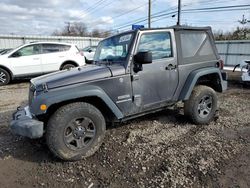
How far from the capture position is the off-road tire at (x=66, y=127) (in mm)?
3146

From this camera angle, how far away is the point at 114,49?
4156 millimetres

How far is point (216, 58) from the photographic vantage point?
16.0 feet

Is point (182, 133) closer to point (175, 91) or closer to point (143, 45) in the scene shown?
point (175, 91)

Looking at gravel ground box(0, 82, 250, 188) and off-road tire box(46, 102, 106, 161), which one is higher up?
off-road tire box(46, 102, 106, 161)

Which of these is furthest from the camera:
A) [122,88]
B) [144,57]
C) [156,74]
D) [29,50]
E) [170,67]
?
[29,50]

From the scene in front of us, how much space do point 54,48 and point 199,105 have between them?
8.22 meters

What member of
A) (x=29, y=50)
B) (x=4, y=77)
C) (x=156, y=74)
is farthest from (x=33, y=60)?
(x=156, y=74)

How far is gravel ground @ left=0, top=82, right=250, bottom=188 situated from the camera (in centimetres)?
294

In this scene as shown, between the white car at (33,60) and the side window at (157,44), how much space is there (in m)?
7.66

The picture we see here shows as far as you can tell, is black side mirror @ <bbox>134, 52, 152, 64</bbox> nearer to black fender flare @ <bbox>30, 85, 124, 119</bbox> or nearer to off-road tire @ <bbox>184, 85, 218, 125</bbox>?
black fender flare @ <bbox>30, 85, 124, 119</bbox>

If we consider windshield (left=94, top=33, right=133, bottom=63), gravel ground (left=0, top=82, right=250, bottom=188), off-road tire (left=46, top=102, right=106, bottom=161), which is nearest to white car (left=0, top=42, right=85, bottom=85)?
gravel ground (left=0, top=82, right=250, bottom=188)

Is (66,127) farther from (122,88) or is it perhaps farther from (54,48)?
(54,48)

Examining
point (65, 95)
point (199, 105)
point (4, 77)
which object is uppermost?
point (65, 95)

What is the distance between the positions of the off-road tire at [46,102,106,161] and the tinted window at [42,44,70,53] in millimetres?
8106
